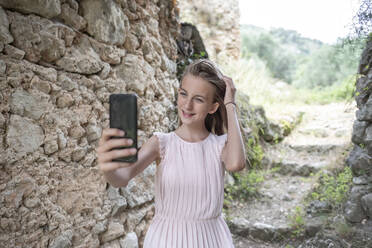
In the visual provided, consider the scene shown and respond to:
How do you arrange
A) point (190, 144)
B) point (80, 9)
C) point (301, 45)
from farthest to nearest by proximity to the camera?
point (301, 45) → point (80, 9) → point (190, 144)

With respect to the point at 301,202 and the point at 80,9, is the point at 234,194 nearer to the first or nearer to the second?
the point at 301,202

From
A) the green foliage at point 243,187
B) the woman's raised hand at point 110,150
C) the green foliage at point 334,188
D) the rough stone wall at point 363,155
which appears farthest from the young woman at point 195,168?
the green foliage at point 243,187

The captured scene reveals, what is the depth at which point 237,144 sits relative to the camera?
133cm

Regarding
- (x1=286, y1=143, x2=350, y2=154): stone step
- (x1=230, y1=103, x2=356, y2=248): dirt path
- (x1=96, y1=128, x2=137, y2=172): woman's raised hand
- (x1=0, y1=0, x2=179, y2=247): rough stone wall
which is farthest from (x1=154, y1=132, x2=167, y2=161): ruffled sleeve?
(x1=286, y1=143, x2=350, y2=154): stone step

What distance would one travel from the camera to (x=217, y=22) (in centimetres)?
800

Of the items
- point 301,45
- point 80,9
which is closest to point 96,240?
point 80,9

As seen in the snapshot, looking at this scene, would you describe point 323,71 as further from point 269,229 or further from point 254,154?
point 269,229

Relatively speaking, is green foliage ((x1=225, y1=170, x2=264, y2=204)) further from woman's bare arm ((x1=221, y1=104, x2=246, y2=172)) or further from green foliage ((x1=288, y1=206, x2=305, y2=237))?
woman's bare arm ((x1=221, y1=104, x2=246, y2=172))

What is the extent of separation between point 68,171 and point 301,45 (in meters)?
29.6

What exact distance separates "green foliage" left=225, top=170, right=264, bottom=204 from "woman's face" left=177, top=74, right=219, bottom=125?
10.6 feet

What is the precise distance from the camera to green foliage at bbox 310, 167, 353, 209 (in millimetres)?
3554

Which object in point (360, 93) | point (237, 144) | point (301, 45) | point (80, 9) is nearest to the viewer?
point (237, 144)

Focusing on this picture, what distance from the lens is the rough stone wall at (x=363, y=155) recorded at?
9.99 ft

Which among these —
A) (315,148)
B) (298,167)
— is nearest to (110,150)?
(298,167)
